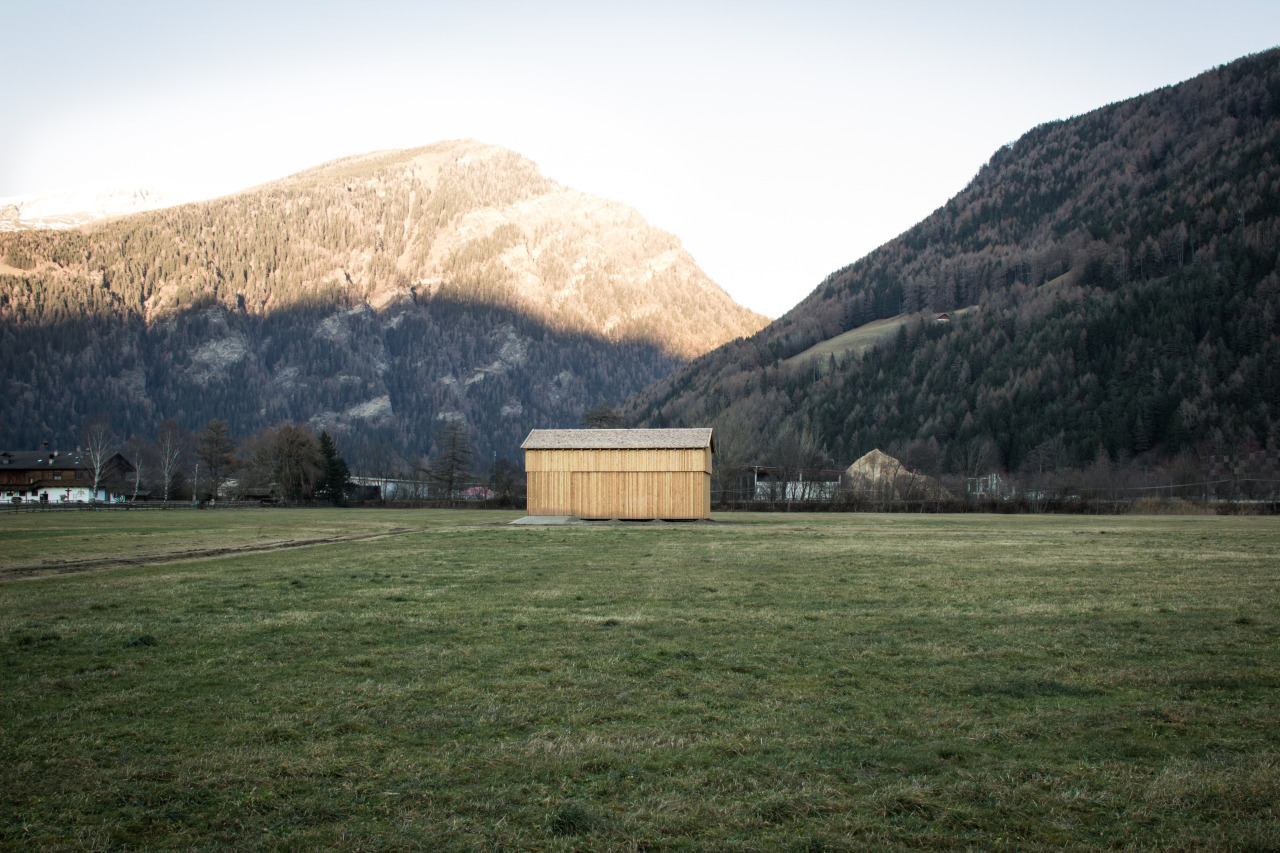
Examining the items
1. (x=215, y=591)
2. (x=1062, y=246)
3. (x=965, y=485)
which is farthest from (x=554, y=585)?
(x=1062, y=246)

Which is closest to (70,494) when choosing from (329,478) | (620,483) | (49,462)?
(49,462)

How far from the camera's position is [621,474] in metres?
53.9

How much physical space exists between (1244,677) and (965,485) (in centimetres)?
7467

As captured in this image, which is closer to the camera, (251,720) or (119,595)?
(251,720)

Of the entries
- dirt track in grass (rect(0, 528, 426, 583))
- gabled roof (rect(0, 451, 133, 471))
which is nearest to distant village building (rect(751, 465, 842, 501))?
dirt track in grass (rect(0, 528, 426, 583))

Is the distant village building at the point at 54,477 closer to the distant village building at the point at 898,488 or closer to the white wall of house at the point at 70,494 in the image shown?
the white wall of house at the point at 70,494

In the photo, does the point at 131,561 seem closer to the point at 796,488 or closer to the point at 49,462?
the point at 796,488

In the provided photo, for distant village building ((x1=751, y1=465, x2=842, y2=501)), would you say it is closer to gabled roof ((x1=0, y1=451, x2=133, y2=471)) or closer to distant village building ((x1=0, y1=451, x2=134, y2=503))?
distant village building ((x1=0, y1=451, x2=134, y2=503))

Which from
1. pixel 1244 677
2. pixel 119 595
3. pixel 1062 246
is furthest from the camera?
pixel 1062 246

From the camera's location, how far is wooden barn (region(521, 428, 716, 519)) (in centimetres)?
5319

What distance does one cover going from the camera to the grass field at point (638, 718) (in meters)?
5.29

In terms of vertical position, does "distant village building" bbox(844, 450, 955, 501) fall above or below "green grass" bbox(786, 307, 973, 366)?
below

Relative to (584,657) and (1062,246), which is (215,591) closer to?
(584,657)

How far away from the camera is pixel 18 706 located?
7918 mm
